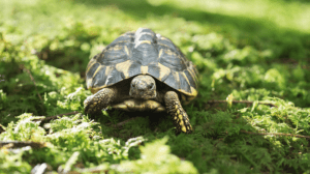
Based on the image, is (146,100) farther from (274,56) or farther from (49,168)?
(274,56)

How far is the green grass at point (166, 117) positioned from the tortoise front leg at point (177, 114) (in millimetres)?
107

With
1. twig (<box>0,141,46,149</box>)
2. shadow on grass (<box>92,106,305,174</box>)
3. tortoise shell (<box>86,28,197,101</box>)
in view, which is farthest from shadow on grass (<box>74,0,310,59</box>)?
twig (<box>0,141,46,149</box>)

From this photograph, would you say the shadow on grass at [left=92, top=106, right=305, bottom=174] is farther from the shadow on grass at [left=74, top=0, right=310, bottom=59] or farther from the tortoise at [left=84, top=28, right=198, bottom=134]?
the shadow on grass at [left=74, top=0, right=310, bottom=59]

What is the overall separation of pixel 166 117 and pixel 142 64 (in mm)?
623

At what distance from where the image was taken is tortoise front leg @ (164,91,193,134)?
205 centimetres

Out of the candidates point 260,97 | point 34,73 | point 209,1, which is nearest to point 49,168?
point 34,73

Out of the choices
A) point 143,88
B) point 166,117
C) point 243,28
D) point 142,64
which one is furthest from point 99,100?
point 243,28

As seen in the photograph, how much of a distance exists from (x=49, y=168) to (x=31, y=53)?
227 centimetres

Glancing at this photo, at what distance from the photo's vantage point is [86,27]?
4.28 metres

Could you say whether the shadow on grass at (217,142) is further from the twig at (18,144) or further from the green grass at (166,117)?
the twig at (18,144)

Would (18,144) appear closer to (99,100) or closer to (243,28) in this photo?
(99,100)

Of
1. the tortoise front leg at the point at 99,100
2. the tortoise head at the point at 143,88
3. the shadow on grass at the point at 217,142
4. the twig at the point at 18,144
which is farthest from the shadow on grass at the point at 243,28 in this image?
the twig at the point at 18,144

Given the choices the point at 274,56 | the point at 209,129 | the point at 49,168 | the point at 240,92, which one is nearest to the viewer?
the point at 49,168

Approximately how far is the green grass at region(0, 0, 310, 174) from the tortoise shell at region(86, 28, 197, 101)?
288mm
